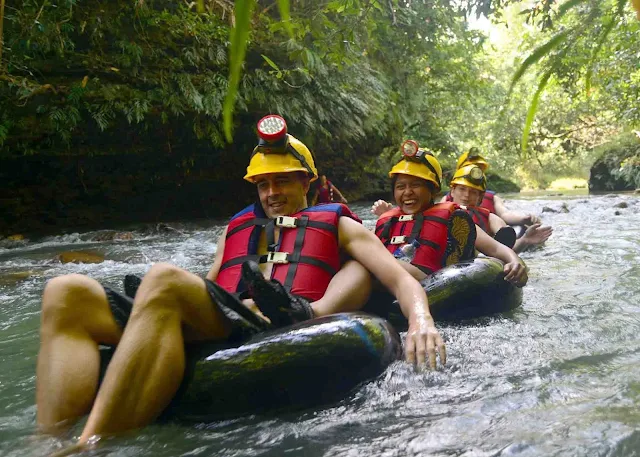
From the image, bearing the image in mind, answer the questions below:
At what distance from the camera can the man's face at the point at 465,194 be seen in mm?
5719

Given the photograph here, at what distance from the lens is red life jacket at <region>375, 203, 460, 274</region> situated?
13.3 feet

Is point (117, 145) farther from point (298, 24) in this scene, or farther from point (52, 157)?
point (298, 24)

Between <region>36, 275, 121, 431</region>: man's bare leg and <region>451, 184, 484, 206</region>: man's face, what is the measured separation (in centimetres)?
413

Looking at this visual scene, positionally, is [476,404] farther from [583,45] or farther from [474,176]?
[583,45]

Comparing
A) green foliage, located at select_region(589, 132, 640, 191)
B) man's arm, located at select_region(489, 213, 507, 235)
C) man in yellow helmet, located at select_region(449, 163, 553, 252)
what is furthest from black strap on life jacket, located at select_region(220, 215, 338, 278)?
green foliage, located at select_region(589, 132, 640, 191)

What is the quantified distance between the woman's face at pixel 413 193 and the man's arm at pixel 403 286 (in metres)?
1.39

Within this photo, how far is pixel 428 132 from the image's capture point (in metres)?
18.7

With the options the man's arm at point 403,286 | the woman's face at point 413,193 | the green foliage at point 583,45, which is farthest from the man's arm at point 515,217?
the man's arm at point 403,286

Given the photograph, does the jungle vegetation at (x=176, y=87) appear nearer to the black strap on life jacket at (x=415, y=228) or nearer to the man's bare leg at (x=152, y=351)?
the black strap on life jacket at (x=415, y=228)

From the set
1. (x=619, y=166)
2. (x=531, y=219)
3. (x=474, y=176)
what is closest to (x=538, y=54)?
(x=474, y=176)

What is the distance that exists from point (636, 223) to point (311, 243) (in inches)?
302

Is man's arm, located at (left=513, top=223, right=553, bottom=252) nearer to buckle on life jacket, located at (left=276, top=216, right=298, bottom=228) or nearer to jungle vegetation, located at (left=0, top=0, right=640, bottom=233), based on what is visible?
jungle vegetation, located at (left=0, top=0, right=640, bottom=233)

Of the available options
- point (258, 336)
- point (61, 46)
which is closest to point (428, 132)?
point (61, 46)

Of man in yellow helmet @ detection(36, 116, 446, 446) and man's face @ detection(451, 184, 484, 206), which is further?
man's face @ detection(451, 184, 484, 206)
